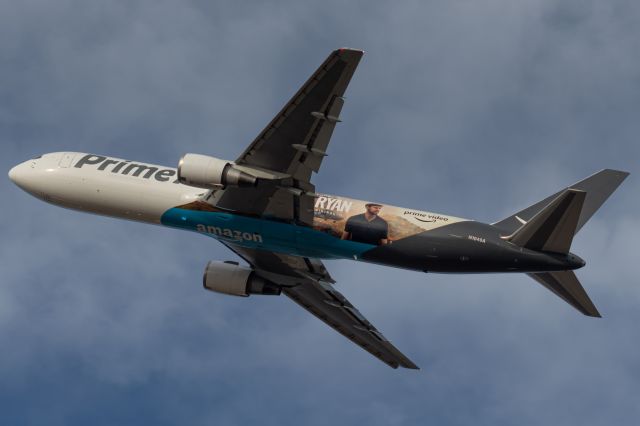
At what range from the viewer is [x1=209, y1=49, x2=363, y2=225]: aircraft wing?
45594mm

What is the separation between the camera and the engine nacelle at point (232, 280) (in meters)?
59.4

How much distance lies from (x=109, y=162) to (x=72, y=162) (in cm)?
214

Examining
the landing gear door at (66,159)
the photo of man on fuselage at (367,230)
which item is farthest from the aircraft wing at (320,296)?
the landing gear door at (66,159)

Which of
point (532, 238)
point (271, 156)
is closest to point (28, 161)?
point (271, 156)

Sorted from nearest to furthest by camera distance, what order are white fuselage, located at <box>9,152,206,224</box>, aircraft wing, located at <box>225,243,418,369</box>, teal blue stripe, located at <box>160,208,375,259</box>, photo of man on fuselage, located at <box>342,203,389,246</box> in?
1. photo of man on fuselage, located at <box>342,203,389,246</box>
2. teal blue stripe, located at <box>160,208,375,259</box>
3. white fuselage, located at <box>9,152,206,224</box>
4. aircraft wing, located at <box>225,243,418,369</box>

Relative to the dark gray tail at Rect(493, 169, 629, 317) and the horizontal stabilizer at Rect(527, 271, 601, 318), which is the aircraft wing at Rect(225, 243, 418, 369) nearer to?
the dark gray tail at Rect(493, 169, 629, 317)

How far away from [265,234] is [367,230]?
17.1ft

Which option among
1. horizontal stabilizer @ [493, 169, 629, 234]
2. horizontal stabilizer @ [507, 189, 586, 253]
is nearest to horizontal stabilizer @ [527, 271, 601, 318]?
horizontal stabilizer @ [507, 189, 586, 253]

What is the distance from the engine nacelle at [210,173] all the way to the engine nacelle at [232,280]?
1066cm

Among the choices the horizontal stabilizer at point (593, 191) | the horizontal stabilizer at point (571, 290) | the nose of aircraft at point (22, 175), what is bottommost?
the horizontal stabilizer at point (571, 290)

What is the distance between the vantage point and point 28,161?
59.8 m

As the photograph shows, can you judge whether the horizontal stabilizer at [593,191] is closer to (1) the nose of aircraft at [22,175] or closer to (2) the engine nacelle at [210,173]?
(2) the engine nacelle at [210,173]

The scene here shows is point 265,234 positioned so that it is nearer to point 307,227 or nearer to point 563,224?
point 307,227

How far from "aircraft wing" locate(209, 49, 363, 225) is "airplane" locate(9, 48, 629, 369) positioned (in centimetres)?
5
